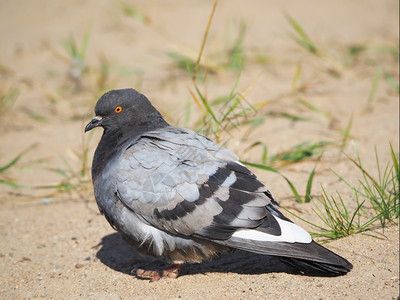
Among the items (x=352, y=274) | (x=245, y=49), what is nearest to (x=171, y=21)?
(x=245, y=49)

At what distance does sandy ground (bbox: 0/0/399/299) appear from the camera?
10.9 ft

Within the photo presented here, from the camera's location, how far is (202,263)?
3688mm

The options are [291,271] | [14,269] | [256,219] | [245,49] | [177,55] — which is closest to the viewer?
[256,219]

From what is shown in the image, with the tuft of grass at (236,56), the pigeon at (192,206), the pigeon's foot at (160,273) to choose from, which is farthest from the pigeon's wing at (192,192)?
the tuft of grass at (236,56)

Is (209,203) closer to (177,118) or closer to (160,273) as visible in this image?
(160,273)

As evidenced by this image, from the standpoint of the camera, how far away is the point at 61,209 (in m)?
4.60

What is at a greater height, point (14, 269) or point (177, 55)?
point (177, 55)

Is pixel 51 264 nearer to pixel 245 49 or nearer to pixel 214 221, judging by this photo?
pixel 214 221

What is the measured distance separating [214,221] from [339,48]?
16.0ft

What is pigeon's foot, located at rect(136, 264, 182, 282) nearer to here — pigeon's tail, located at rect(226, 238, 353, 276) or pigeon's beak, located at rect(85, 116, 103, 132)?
pigeon's tail, located at rect(226, 238, 353, 276)

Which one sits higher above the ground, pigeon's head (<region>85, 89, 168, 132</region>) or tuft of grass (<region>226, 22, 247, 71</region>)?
tuft of grass (<region>226, 22, 247, 71</region>)

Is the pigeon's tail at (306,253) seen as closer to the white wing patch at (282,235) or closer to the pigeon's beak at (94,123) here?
the white wing patch at (282,235)

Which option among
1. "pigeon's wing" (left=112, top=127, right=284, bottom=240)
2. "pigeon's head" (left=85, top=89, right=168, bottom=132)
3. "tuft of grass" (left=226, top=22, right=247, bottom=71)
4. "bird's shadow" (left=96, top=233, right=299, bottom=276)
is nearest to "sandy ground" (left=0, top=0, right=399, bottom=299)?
"bird's shadow" (left=96, top=233, right=299, bottom=276)

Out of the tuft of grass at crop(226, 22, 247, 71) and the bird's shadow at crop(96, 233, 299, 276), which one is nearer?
the bird's shadow at crop(96, 233, 299, 276)
